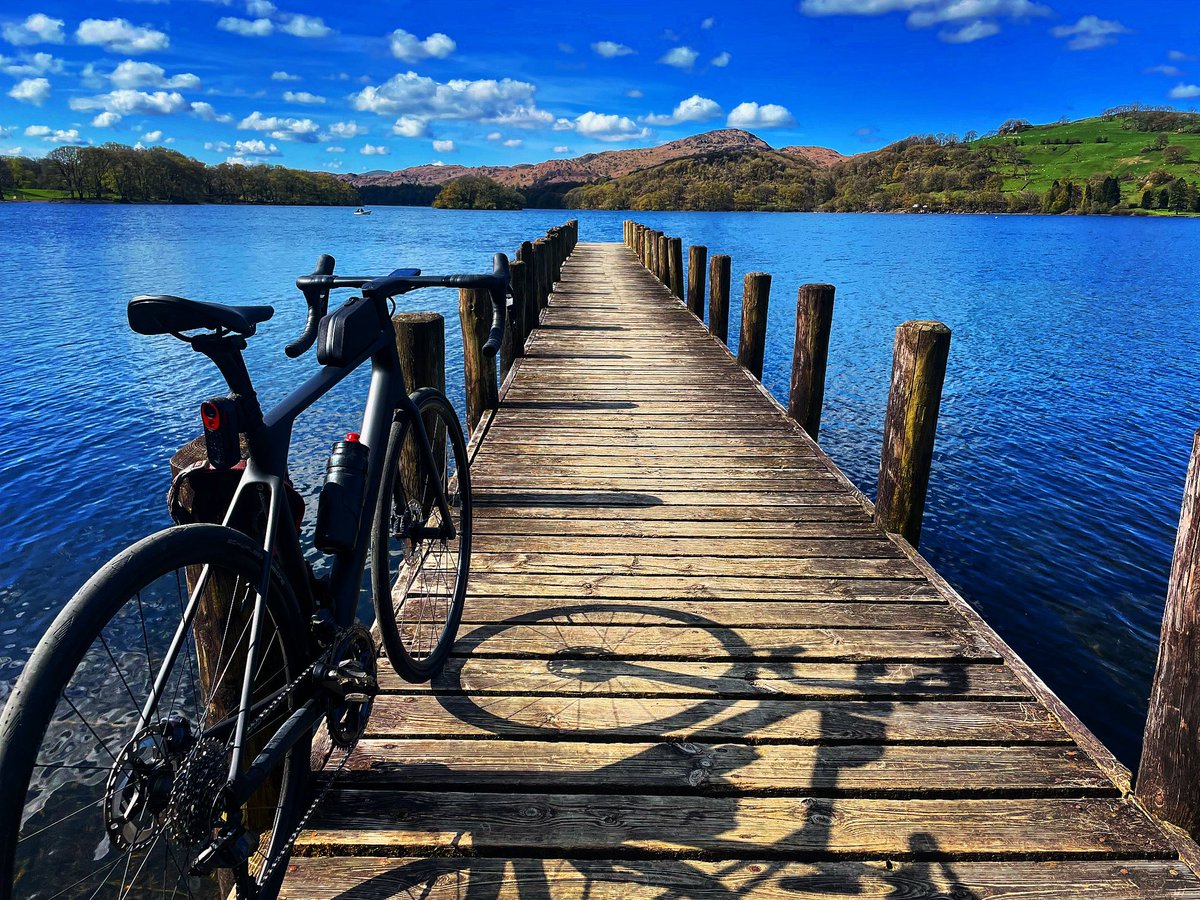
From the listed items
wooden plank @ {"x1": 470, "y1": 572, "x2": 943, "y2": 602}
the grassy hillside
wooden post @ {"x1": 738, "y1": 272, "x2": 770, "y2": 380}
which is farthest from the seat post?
the grassy hillside

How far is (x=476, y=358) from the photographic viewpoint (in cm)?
650

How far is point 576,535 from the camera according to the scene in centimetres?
417

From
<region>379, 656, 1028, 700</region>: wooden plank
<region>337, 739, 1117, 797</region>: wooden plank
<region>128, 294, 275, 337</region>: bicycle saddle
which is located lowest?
<region>337, 739, 1117, 797</region>: wooden plank

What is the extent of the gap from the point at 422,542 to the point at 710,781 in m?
1.67

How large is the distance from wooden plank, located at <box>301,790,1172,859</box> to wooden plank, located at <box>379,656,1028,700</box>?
1.77 ft

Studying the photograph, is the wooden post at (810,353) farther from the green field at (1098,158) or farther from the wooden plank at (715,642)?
the green field at (1098,158)

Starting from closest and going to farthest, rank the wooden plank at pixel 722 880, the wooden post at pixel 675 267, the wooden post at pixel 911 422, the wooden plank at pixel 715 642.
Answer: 1. the wooden plank at pixel 722 880
2. the wooden plank at pixel 715 642
3. the wooden post at pixel 911 422
4. the wooden post at pixel 675 267

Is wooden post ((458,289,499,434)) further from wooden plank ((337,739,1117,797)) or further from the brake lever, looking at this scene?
wooden plank ((337,739,1117,797))

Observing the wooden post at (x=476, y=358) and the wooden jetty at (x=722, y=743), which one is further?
the wooden post at (x=476, y=358)

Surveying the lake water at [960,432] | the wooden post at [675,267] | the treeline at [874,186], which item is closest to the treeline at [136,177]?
the treeline at [874,186]

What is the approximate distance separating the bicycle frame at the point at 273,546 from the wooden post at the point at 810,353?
4.85 meters

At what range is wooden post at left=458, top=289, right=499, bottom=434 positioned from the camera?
21.0 ft

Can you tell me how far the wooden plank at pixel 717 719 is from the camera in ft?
8.26

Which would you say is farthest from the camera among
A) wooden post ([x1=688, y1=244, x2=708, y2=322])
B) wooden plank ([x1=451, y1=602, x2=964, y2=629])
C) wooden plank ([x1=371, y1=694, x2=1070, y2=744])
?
wooden post ([x1=688, y1=244, x2=708, y2=322])
